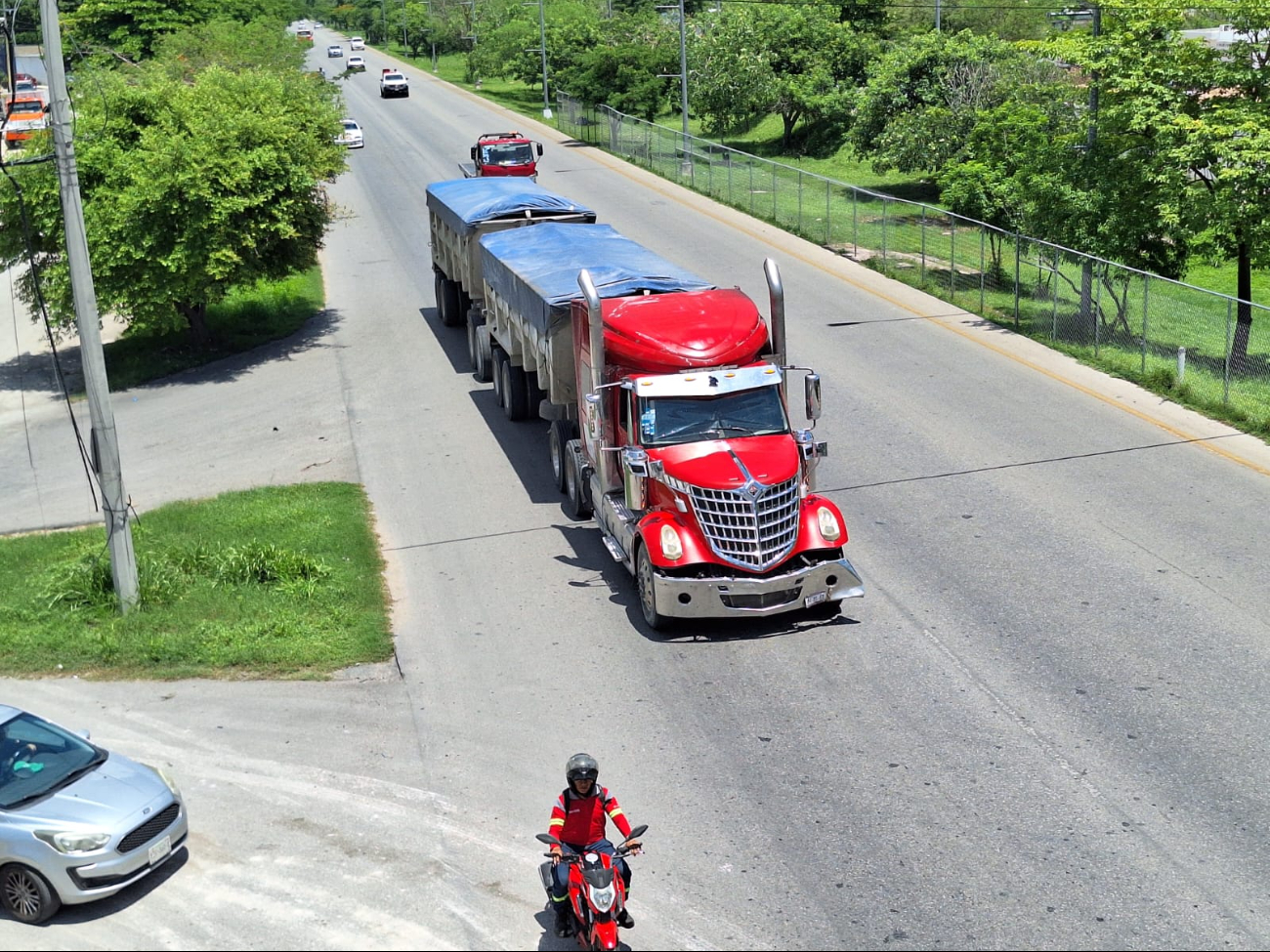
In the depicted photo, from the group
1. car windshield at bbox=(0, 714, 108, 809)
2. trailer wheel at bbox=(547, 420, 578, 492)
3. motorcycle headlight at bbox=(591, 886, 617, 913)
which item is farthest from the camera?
trailer wheel at bbox=(547, 420, 578, 492)

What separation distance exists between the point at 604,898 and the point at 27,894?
13.6ft

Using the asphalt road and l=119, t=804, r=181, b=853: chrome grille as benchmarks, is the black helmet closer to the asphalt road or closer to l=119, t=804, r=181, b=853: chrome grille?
the asphalt road

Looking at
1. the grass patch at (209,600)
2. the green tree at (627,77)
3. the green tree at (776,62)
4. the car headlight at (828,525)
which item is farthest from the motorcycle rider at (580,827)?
the green tree at (627,77)

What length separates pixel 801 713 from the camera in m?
12.5

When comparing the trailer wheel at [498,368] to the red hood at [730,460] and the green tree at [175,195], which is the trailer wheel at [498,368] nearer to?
the green tree at [175,195]

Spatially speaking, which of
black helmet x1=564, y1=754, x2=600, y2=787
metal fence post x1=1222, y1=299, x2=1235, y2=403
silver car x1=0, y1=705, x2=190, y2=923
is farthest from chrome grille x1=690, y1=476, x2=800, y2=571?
metal fence post x1=1222, y1=299, x2=1235, y2=403

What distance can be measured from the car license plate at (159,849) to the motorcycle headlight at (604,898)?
133 inches

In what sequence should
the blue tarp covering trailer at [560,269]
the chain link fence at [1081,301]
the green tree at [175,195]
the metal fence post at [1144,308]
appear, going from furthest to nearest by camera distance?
1. the green tree at [175,195]
2. the metal fence post at [1144,308]
3. the chain link fence at [1081,301]
4. the blue tarp covering trailer at [560,269]

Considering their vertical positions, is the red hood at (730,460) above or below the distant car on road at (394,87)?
below

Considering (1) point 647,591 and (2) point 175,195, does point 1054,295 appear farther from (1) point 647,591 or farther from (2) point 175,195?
(2) point 175,195

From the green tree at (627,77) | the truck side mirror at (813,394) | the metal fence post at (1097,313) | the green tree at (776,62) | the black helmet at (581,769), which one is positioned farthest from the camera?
the green tree at (627,77)

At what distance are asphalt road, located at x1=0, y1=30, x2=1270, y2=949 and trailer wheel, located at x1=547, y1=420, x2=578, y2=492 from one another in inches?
22.9

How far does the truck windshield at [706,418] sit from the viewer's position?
1492cm

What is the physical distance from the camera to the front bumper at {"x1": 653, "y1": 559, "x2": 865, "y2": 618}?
13836 millimetres
